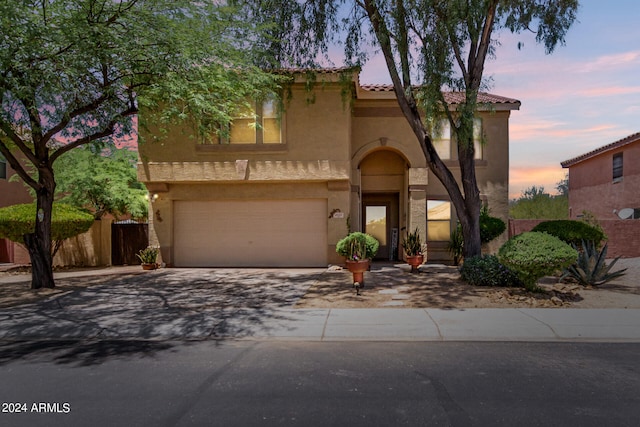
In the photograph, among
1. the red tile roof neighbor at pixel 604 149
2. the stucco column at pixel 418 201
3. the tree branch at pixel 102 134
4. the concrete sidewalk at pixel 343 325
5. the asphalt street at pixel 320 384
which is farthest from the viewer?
the red tile roof neighbor at pixel 604 149

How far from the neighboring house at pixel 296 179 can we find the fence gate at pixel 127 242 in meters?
1.46

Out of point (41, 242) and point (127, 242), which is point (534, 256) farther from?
point (127, 242)

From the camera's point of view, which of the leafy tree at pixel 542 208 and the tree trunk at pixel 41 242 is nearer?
the tree trunk at pixel 41 242

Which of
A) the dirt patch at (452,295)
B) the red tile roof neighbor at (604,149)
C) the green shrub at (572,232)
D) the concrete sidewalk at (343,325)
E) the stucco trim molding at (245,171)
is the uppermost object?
the red tile roof neighbor at (604,149)

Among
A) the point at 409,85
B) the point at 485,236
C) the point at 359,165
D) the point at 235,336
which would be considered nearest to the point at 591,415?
the point at 235,336

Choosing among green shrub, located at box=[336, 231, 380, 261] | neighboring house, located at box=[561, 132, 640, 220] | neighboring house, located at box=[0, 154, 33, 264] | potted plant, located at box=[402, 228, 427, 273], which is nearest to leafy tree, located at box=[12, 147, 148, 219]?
neighboring house, located at box=[0, 154, 33, 264]

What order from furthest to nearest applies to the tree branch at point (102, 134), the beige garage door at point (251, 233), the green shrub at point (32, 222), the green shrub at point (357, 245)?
the beige garage door at point (251, 233) → the green shrub at point (32, 222) → the green shrub at point (357, 245) → the tree branch at point (102, 134)

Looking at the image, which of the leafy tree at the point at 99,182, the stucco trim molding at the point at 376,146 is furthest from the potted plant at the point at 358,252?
the leafy tree at the point at 99,182

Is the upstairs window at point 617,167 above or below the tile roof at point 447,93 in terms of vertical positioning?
below

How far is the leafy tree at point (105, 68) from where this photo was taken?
9.32 metres

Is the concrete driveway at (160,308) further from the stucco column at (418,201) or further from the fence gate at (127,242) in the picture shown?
the stucco column at (418,201)

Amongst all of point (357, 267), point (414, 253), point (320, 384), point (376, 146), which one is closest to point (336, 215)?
point (414, 253)

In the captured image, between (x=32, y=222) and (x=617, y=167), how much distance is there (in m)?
28.0

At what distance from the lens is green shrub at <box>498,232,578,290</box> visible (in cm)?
911
